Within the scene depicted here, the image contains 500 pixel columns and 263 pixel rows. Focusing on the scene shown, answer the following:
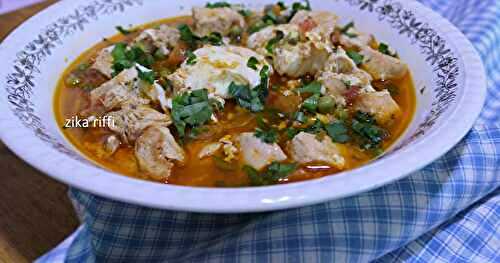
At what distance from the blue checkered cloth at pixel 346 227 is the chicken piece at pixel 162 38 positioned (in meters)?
0.92

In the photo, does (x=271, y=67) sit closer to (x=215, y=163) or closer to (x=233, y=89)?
(x=233, y=89)

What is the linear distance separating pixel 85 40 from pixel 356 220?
176 cm

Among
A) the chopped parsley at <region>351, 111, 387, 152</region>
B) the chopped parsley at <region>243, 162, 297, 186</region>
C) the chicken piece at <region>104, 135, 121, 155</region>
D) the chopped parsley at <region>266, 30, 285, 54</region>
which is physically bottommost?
the chicken piece at <region>104, 135, 121, 155</region>

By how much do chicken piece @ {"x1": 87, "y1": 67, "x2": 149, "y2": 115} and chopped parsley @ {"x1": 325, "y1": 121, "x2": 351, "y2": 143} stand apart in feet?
2.65

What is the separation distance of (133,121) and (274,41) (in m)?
0.87

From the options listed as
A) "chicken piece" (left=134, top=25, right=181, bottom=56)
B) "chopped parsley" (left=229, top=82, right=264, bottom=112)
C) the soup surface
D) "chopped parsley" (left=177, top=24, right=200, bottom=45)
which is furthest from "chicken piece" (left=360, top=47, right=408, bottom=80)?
"chicken piece" (left=134, top=25, right=181, bottom=56)

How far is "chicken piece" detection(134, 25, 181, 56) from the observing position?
110 inches

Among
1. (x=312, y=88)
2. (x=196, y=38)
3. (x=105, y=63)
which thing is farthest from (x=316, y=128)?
(x=105, y=63)

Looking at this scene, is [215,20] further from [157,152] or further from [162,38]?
[157,152]

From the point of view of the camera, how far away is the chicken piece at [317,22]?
285 cm

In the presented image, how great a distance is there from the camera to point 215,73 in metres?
2.40

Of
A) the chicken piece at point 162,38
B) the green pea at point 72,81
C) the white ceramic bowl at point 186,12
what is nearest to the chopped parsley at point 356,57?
the white ceramic bowl at point 186,12

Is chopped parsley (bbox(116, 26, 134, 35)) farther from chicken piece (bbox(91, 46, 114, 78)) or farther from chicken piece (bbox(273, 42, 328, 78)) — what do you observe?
chicken piece (bbox(273, 42, 328, 78))

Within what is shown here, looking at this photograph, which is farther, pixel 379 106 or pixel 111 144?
pixel 379 106
